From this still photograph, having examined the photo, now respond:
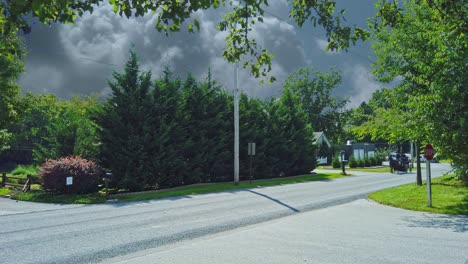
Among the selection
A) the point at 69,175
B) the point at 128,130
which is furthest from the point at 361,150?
the point at 69,175

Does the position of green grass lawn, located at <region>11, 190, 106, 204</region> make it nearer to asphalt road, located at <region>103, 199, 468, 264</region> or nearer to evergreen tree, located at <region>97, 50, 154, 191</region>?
evergreen tree, located at <region>97, 50, 154, 191</region>

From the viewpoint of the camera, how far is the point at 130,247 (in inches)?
350

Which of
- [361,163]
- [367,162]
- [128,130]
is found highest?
[128,130]

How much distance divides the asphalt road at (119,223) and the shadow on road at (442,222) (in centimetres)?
396

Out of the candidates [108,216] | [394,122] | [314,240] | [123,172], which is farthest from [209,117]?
[314,240]

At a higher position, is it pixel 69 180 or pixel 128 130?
pixel 128 130

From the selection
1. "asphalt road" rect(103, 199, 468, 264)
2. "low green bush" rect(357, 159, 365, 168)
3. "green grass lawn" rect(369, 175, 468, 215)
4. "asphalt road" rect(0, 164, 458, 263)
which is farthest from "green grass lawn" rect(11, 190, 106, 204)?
"low green bush" rect(357, 159, 365, 168)

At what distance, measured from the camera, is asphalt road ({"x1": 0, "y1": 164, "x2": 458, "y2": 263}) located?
865 centimetres

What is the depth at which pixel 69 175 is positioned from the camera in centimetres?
2066

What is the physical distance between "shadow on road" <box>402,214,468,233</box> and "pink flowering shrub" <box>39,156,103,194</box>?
Result: 1528 cm

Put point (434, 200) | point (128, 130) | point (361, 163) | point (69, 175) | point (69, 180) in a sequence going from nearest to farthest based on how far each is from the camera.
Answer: point (434, 200) < point (69, 180) < point (69, 175) < point (128, 130) < point (361, 163)

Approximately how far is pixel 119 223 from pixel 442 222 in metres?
9.36

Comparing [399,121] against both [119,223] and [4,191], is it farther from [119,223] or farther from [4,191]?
[4,191]

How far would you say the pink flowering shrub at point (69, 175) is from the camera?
67.6 feet
